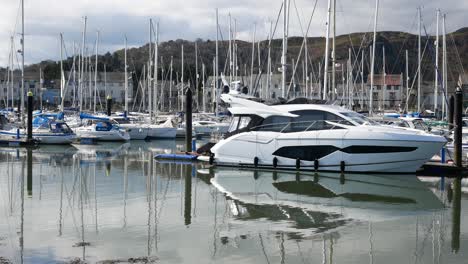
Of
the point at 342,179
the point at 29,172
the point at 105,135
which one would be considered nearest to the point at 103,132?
the point at 105,135

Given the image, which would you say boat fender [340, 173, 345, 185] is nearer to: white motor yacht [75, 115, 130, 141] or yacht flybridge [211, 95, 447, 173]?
yacht flybridge [211, 95, 447, 173]

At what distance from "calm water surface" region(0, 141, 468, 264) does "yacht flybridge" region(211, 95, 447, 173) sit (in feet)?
2.14

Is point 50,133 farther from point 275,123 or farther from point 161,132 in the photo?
point 275,123

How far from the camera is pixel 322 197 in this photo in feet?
67.2

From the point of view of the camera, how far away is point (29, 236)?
45.9 ft

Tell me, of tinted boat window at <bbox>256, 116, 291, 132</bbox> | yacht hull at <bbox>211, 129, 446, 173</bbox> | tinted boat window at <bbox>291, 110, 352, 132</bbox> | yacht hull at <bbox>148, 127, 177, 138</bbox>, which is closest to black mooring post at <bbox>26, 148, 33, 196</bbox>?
yacht hull at <bbox>211, 129, 446, 173</bbox>

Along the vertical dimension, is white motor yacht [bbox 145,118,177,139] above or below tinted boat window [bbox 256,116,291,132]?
below

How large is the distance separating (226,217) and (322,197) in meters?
4.89

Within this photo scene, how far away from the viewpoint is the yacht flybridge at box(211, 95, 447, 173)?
79.9 ft

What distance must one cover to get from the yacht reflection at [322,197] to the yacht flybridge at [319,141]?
Answer: 0.49m

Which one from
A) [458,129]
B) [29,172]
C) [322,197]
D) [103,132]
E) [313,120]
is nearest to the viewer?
[322,197]

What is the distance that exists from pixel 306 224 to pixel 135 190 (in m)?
7.95

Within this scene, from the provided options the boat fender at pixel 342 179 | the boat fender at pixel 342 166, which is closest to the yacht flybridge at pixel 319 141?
the boat fender at pixel 342 166

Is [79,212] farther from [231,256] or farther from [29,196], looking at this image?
[231,256]
